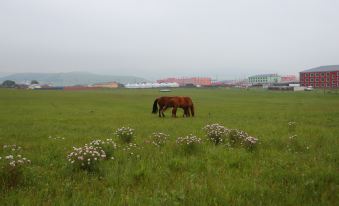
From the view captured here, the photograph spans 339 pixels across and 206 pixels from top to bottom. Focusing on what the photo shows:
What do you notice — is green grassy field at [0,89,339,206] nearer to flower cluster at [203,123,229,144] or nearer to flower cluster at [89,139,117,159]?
flower cluster at [89,139,117,159]

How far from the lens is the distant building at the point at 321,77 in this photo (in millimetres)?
130500

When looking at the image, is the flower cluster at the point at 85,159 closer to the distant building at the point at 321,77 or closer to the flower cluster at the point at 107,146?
the flower cluster at the point at 107,146

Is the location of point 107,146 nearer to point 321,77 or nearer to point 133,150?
point 133,150

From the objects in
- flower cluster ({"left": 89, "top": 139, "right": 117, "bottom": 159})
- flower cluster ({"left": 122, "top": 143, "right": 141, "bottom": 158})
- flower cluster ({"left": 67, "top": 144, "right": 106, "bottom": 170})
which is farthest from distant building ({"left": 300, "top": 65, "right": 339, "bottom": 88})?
flower cluster ({"left": 67, "top": 144, "right": 106, "bottom": 170})

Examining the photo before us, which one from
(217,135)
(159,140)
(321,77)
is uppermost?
(321,77)

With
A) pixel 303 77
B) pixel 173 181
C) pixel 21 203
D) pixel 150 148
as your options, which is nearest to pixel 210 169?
pixel 173 181

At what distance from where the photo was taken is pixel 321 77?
440 ft

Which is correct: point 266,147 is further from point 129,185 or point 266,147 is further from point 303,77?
point 303,77

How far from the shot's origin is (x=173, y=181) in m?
6.02

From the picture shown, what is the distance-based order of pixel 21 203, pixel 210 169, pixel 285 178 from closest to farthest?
pixel 21 203 < pixel 285 178 < pixel 210 169

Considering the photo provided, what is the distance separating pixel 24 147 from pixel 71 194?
486 cm

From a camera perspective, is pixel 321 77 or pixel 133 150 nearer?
pixel 133 150

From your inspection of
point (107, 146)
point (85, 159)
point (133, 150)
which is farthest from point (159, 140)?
point (85, 159)

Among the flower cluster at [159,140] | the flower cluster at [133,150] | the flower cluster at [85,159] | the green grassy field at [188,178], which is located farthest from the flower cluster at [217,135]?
the flower cluster at [85,159]
